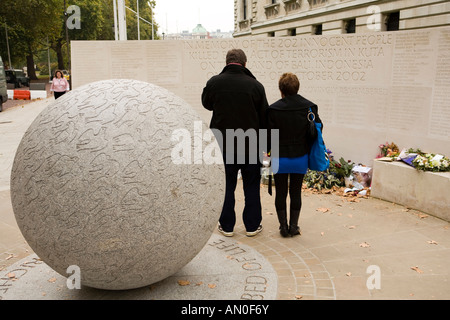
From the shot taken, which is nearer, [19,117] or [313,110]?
[313,110]

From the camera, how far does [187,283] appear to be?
4230mm

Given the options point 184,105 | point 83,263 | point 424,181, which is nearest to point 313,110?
point 184,105

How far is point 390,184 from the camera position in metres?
7.18

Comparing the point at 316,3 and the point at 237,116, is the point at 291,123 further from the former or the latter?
the point at 316,3

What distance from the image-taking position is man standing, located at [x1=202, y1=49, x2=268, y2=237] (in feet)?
17.6

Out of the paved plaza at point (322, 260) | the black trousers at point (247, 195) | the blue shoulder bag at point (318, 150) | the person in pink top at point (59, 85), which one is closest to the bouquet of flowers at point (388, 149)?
the paved plaza at point (322, 260)

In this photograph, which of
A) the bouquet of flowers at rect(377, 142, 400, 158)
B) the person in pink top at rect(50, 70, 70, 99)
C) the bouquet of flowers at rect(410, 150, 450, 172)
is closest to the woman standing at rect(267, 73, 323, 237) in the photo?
the bouquet of flowers at rect(410, 150, 450, 172)

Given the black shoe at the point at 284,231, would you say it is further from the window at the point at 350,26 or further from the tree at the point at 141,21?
the tree at the point at 141,21

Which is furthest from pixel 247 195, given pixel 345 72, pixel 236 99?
pixel 345 72

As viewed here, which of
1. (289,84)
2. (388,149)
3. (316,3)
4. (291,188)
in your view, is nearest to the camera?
(289,84)

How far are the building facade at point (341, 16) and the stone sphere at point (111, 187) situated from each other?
16289 mm

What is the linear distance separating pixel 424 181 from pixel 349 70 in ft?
10.2
